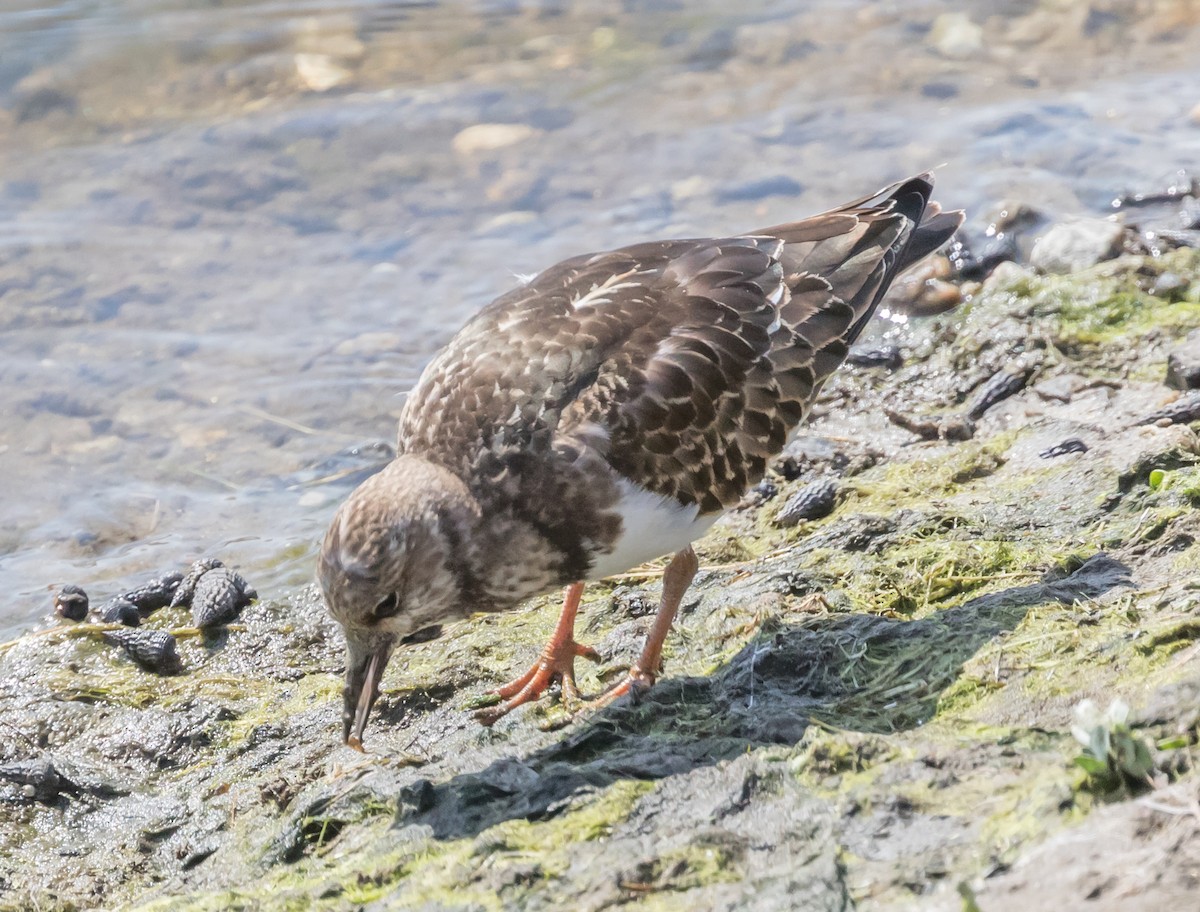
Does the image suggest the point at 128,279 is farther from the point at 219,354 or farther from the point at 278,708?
the point at 278,708

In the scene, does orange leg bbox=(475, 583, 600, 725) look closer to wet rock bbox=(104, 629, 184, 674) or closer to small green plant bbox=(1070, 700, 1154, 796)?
wet rock bbox=(104, 629, 184, 674)

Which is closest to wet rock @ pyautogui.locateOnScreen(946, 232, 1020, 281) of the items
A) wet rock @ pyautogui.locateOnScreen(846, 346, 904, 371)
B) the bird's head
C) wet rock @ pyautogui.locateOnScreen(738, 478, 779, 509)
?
wet rock @ pyautogui.locateOnScreen(846, 346, 904, 371)

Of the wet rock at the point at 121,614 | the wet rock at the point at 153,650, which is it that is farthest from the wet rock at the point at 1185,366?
the wet rock at the point at 121,614

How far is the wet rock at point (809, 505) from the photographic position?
5.43m

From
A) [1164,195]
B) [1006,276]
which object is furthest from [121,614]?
[1164,195]

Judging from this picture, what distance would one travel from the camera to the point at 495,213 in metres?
9.62

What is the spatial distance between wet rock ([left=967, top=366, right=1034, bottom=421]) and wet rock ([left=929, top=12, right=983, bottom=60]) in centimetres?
611

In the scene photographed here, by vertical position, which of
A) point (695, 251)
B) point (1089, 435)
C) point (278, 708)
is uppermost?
point (695, 251)

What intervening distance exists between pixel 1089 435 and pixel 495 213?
17.5ft

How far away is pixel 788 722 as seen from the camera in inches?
140

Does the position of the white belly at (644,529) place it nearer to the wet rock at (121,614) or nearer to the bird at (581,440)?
the bird at (581,440)

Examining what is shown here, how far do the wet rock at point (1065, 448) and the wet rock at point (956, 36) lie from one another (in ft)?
23.2

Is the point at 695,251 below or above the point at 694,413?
above

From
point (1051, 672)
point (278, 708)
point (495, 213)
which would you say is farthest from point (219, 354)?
point (1051, 672)
